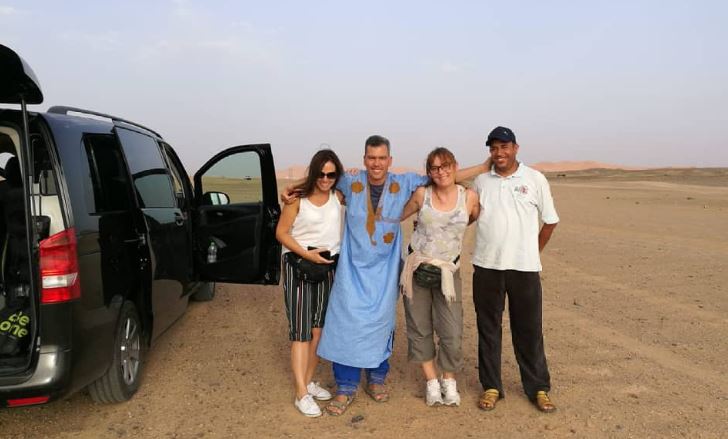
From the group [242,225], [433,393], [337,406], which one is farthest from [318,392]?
[242,225]

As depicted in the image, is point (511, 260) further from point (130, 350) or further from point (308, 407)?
point (130, 350)

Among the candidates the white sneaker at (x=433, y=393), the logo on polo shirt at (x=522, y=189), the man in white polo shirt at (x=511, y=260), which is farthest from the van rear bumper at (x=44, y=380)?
the logo on polo shirt at (x=522, y=189)

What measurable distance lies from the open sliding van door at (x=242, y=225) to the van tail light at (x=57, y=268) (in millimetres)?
1882

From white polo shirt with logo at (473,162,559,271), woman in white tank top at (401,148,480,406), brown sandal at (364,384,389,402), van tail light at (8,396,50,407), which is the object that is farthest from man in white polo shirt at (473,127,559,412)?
van tail light at (8,396,50,407)

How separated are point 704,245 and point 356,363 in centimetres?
919

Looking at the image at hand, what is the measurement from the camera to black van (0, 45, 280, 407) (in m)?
2.81

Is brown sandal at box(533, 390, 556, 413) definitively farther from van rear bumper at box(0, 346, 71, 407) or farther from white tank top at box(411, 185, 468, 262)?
van rear bumper at box(0, 346, 71, 407)

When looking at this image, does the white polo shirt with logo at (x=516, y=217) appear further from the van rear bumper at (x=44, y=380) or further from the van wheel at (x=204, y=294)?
the van wheel at (x=204, y=294)

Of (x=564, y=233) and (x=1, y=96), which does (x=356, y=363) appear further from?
(x=564, y=233)

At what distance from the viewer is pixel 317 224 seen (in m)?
3.56

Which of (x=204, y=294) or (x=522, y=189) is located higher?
(x=522, y=189)

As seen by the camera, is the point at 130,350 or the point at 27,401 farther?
the point at 130,350

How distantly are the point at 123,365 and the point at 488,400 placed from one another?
7.82ft

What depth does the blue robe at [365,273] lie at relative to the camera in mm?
3557
